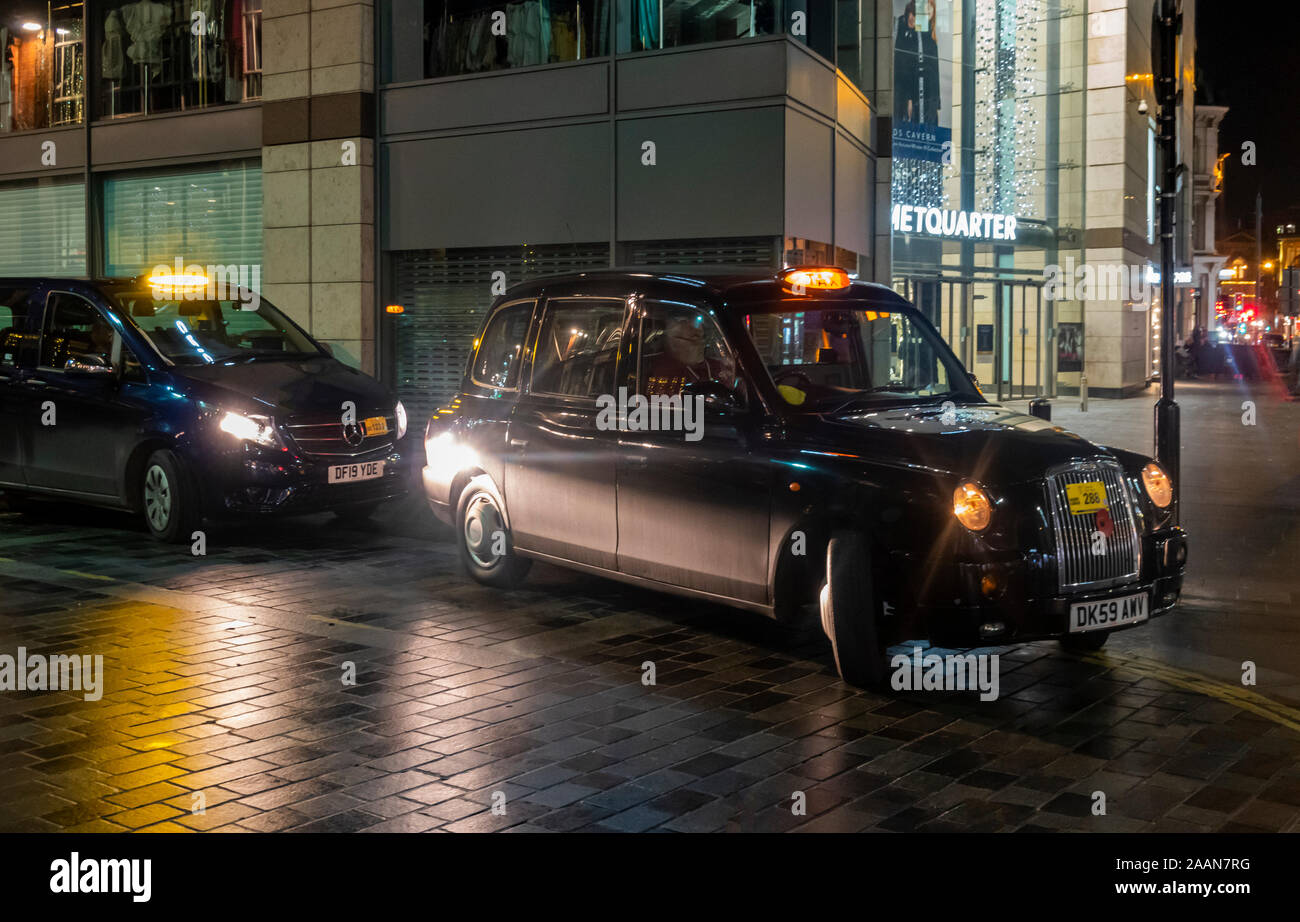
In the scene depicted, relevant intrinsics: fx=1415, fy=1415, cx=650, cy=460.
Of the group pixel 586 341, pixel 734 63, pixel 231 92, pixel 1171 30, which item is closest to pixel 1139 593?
pixel 586 341

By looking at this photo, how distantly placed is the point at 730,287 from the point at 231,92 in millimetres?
14360

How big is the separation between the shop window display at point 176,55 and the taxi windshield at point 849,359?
1411cm

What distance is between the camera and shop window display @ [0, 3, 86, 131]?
21.3 m

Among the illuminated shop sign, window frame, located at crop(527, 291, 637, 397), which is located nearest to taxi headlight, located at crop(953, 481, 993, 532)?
window frame, located at crop(527, 291, 637, 397)

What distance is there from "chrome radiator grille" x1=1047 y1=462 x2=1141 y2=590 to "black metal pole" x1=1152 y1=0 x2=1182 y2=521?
3.81 metres

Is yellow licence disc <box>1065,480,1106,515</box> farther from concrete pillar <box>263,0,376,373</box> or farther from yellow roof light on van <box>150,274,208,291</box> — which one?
concrete pillar <box>263,0,376,373</box>

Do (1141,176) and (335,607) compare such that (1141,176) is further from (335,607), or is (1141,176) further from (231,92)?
(335,607)

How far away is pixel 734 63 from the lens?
50.9ft

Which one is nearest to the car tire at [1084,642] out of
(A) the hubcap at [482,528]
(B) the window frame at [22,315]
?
(A) the hubcap at [482,528]

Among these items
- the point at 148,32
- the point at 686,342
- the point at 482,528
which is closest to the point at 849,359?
the point at 686,342

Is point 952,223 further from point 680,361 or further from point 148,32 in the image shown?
point 680,361

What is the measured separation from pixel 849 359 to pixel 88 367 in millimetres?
6379

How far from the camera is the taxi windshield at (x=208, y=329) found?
10.8 meters

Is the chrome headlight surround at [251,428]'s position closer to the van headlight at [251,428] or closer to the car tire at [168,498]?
the van headlight at [251,428]
